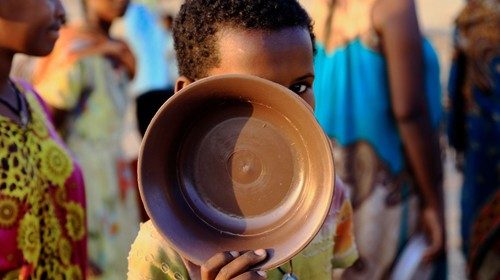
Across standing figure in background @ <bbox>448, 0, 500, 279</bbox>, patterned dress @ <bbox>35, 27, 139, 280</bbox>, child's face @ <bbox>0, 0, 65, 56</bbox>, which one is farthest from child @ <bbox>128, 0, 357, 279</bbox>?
standing figure in background @ <bbox>448, 0, 500, 279</bbox>

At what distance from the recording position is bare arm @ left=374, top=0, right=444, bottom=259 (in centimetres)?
445

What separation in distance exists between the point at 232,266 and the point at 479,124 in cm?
374

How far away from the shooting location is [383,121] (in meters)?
4.76

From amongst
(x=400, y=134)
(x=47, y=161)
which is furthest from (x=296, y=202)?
(x=400, y=134)

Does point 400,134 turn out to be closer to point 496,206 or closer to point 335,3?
point 335,3

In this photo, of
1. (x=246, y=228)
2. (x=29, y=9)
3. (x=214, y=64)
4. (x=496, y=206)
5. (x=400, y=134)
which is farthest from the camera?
(x=496, y=206)

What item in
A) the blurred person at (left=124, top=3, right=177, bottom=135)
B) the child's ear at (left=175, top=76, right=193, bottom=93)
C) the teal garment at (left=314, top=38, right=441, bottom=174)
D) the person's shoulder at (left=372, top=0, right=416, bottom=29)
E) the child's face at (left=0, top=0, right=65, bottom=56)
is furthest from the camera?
the blurred person at (left=124, top=3, right=177, bottom=135)

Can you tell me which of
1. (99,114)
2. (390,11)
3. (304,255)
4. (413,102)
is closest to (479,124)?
(413,102)

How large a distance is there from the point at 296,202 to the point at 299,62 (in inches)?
12.2

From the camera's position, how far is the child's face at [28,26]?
3037mm

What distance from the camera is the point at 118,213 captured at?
18.2ft

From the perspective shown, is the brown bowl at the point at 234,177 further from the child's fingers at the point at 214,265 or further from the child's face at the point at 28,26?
the child's face at the point at 28,26

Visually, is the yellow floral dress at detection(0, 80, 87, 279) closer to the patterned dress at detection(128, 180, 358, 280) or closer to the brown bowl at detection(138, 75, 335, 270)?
the patterned dress at detection(128, 180, 358, 280)

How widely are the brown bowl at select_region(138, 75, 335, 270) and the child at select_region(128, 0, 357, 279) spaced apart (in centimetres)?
8
